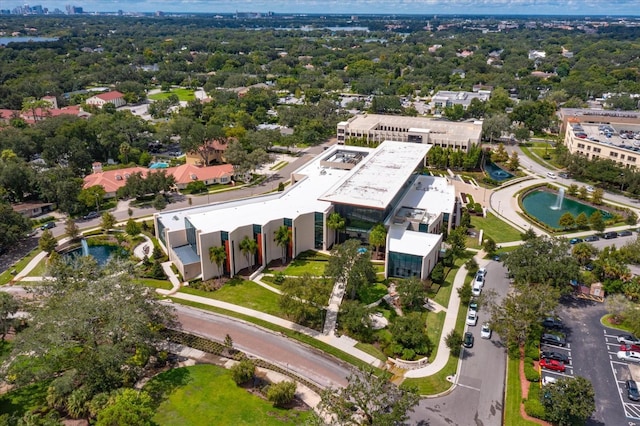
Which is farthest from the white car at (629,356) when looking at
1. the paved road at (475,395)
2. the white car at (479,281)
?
the white car at (479,281)

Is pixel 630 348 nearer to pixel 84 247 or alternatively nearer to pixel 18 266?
pixel 84 247

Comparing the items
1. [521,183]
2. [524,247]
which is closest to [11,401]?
[524,247]

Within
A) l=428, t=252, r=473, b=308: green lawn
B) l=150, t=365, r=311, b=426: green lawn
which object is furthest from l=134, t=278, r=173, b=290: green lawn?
l=428, t=252, r=473, b=308: green lawn

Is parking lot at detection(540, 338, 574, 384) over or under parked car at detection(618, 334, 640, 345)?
under

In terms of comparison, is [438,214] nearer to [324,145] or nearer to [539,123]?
[324,145]

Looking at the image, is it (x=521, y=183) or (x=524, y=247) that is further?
(x=521, y=183)

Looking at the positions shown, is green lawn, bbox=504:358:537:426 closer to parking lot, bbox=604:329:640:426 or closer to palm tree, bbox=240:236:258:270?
parking lot, bbox=604:329:640:426
